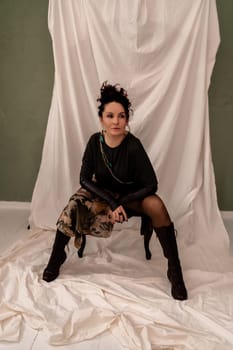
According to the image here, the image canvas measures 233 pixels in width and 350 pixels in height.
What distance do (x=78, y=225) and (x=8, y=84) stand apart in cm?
130

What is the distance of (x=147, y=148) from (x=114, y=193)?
1.63ft

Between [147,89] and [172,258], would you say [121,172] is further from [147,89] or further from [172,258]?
[147,89]

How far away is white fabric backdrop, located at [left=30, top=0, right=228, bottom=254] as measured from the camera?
2.20 m

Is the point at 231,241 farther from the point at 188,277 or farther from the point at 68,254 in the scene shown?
the point at 68,254

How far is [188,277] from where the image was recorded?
2.00 meters

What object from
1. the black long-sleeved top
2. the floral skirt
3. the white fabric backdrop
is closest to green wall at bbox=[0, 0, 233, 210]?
the white fabric backdrop

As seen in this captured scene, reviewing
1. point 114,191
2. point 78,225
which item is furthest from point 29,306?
point 114,191

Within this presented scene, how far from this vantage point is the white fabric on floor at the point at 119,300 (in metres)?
1.56

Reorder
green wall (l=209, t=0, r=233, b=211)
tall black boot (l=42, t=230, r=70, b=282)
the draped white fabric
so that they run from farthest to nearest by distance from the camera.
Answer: green wall (l=209, t=0, r=233, b=211) < tall black boot (l=42, t=230, r=70, b=282) < the draped white fabric

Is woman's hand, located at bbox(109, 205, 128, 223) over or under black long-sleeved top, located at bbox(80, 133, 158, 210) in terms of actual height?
under

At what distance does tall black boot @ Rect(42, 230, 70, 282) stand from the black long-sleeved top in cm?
29

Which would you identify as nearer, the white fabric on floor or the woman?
the white fabric on floor

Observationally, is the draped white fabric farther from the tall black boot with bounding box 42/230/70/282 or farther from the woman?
the woman

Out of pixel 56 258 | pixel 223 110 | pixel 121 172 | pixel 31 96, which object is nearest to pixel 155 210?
pixel 121 172
